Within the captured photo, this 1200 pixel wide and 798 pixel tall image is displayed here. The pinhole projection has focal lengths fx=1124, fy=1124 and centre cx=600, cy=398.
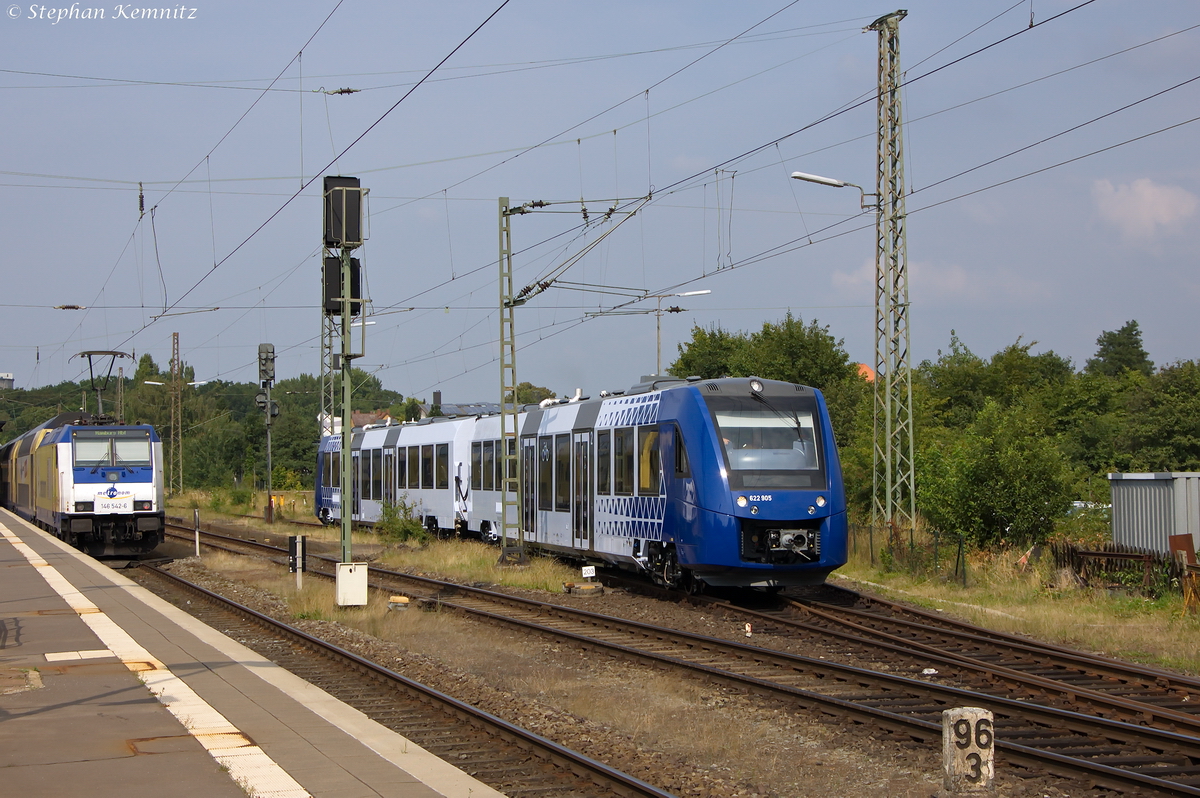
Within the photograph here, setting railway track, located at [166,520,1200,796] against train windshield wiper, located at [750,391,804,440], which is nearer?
railway track, located at [166,520,1200,796]

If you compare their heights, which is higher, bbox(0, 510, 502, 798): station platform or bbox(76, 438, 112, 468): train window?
bbox(76, 438, 112, 468): train window

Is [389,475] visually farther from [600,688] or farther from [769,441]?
[600,688]

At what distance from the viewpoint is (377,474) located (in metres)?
35.0

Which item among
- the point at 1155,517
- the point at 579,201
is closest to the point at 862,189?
the point at 579,201

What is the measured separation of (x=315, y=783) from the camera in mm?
6895

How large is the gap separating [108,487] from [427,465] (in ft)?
26.3

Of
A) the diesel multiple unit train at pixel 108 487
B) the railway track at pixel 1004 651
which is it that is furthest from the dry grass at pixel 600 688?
the diesel multiple unit train at pixel 108 487

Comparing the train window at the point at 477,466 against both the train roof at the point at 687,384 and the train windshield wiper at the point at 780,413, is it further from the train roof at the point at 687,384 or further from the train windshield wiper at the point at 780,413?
A: the train windshield wiper at the point at 780,413

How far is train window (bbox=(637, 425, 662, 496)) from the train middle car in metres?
0.02

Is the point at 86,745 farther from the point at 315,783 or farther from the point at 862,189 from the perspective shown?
the point at 862,189

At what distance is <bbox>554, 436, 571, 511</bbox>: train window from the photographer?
21312mm

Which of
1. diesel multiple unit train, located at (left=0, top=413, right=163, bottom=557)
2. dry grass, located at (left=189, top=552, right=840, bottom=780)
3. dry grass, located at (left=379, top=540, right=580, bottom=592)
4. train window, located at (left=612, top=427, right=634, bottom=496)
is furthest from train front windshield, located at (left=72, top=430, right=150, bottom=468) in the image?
train window, located at (left=612, top=427, right=634, bottom=496)

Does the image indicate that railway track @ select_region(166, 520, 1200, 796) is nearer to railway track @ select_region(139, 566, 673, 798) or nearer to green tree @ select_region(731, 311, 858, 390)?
railway track @ select_region(139, 566, 673, 798)

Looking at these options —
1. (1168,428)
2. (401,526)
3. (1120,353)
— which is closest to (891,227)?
(401,526)
